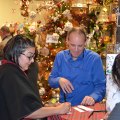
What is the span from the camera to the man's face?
2.75 m

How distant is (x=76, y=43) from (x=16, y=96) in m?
1.04

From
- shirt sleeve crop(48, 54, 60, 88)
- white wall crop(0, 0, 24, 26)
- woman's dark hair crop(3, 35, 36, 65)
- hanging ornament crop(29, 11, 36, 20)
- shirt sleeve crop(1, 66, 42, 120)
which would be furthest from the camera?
white wall crop(0, 0, 24, 26)

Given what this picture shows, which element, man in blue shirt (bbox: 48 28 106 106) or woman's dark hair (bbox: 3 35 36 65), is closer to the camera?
woman's dark hair (bbox: 3 35 36 65)

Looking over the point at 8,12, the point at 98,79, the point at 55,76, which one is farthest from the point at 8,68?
the point at 8,12

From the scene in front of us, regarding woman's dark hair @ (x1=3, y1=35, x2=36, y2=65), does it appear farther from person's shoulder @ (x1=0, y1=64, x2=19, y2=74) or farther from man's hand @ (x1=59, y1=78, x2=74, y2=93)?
man's hand @ (x1=59, y1=78, x2=74, y2=93)

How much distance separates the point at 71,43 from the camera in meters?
2.78

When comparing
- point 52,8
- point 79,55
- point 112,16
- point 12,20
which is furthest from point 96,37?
point 12,20

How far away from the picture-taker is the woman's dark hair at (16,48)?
2.01m

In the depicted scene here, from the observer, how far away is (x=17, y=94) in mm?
1878

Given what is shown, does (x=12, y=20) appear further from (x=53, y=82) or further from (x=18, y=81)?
(x=18, y=81)

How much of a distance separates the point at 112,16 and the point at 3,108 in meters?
2.84

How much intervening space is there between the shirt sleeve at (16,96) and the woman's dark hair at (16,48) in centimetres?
13

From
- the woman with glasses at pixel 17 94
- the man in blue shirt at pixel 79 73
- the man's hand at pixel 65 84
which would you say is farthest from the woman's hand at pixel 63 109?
the man in blue shirt at pixel 79 73

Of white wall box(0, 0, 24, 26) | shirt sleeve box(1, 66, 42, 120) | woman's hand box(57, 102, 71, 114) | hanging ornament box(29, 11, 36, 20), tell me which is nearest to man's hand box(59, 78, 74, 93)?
woman's hand box(57, 102, 71, 114)
